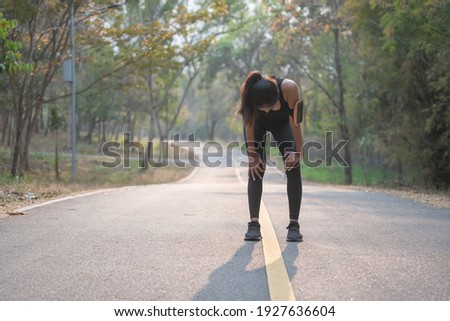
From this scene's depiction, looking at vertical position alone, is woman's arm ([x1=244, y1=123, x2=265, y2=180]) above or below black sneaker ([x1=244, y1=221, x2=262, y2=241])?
above

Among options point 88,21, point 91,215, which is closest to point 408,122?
point 88,21

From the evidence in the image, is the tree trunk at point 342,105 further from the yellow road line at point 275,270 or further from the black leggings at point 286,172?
the yellow road line at point 275,270

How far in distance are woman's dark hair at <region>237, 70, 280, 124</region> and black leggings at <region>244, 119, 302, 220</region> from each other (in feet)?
1.09

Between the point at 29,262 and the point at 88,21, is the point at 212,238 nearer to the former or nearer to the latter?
the point at 29,262

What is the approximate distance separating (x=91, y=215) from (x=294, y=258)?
146 inches

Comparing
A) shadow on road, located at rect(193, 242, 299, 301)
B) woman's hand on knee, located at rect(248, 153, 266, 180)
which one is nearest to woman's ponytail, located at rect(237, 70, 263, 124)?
woman's hand on knee, located at rect(248, 153, 266, 180)

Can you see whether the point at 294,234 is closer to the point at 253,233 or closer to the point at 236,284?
the point at 253,233

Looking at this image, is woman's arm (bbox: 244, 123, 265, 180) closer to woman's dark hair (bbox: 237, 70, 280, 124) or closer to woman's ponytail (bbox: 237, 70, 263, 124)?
woman's ponytail (bbox: 237, 70, 263, 124)

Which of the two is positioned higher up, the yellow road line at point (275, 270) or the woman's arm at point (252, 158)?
the woman's arm at point (252, 158)

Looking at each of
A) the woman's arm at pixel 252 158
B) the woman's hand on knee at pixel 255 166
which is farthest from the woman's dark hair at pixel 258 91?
the woman's hand on knee at pixel 255 166

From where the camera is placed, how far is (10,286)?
3.85 m

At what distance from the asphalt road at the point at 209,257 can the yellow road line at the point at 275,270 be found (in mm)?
43

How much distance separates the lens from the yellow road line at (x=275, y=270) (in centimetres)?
359

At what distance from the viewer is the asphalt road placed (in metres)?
3.72
